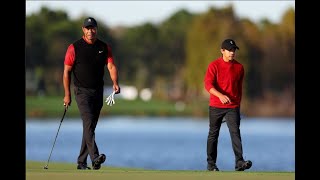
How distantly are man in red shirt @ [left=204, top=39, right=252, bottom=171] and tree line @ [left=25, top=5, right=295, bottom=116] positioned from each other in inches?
2409

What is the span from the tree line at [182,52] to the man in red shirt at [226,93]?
2409 inches

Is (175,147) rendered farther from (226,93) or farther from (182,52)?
(182,52)

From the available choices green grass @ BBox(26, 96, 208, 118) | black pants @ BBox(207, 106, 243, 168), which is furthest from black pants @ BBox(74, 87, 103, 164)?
green grass @ BBox(26, 96, 208, 118)

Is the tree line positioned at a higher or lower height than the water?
higher

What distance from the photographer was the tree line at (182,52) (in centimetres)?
8175

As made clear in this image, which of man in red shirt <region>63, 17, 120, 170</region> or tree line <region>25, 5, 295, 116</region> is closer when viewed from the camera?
man in red shirt <region>63, 17, 120, 170</region>

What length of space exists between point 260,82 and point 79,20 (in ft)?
135

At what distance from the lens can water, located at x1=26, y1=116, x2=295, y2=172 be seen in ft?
104

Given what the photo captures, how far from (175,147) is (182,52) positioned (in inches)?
3058

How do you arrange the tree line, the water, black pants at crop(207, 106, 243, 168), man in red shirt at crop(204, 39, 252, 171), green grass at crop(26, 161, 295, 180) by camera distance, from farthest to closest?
the tree line < the water < black pants at crop(207, 106, 243, 168) < man in red shirt at crop(204, 39, 252, 171) < green grass at crop(26, 161, 295, 180)

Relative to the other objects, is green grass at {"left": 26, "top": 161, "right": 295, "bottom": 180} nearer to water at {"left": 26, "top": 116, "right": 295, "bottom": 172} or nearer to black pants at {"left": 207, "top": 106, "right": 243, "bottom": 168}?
black pants at {"left": 207, "top": 106, "right": 243, "bottom": 168}

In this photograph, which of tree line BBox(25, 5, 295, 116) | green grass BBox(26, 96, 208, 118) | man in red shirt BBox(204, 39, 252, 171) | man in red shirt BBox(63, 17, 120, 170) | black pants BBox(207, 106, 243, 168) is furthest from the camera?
green grass BBox(26, 96, 208, 118)

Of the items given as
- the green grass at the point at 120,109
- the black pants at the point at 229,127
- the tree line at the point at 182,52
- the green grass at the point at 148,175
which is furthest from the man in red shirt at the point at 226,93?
the green grass at the point at 120,109

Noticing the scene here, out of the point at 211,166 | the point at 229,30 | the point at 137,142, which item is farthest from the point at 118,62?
the point at 211,166
